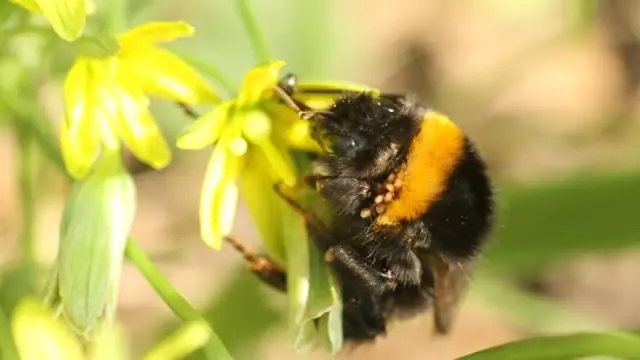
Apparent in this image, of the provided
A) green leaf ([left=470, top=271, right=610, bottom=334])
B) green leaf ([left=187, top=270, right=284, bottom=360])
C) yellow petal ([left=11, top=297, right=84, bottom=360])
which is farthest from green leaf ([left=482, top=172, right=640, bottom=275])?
yellow petal ([left=11, top=297, right=84, bottom=360])

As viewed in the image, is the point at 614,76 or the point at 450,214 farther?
the point at 614,76

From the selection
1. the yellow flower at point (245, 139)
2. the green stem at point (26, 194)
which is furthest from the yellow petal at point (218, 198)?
the green stem at point (26, 194)

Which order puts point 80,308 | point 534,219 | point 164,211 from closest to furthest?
1. point 80,308
2. point 534,219
3. point 164,211

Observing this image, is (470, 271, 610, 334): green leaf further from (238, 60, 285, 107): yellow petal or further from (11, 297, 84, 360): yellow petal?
(11, 297, 84, 360): yellow petal

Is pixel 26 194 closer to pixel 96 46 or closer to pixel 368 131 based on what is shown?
pixel 96 46

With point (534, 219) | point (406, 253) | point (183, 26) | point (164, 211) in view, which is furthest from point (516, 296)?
point (183, 26)

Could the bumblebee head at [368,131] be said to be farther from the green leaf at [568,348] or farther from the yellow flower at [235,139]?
the green leaf at [568,348]

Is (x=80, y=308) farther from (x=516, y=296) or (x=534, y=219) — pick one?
(x=516, y=296)
